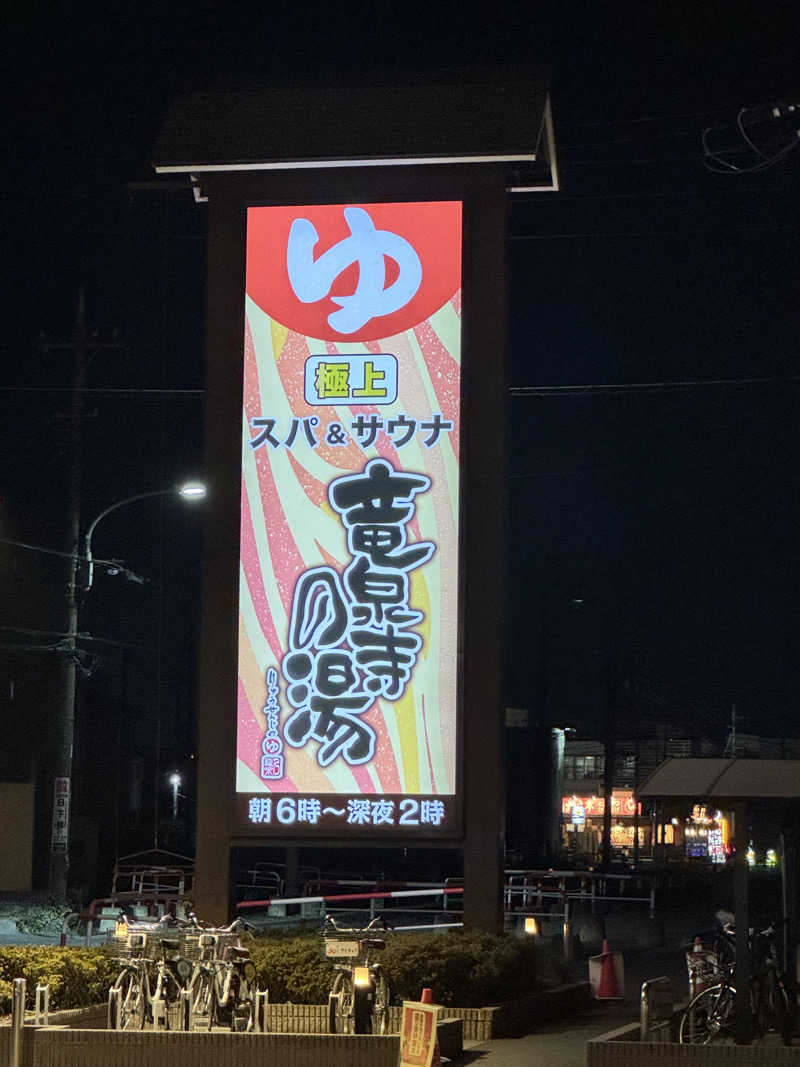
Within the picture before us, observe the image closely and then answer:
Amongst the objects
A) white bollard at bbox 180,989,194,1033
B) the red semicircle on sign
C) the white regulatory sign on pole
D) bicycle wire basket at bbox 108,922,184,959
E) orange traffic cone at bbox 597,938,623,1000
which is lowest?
orange traffic cone at bbox 597,938,623,1000

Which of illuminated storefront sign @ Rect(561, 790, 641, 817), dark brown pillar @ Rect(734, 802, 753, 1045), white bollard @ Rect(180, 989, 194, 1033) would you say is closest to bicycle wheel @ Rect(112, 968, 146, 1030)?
white bollard @ Rect(180, 989, 194, 1033)

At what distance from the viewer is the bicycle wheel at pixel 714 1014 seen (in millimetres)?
14664

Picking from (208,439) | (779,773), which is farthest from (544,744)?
(779,773)

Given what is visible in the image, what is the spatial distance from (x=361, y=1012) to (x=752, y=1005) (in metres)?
3.53

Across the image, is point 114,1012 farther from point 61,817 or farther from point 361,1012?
point 61,817

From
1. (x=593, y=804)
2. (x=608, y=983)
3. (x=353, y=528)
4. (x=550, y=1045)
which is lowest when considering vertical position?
(x=550, y=1045)

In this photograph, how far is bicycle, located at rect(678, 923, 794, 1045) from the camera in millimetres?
14648

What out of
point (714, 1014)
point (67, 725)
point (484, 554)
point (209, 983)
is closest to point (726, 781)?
point (714, 1014)

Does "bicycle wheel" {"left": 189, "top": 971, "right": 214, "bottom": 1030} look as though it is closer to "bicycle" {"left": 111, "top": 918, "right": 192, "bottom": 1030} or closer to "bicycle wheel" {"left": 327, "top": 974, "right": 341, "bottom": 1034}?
"bicycle" {"left": 111, "top": 918, "right": 192, "bottom": 1030}

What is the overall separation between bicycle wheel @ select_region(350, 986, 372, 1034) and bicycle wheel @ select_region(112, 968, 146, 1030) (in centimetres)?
178

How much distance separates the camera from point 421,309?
1958 centimetres

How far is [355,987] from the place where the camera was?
1445cm

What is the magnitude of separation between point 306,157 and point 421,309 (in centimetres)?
231

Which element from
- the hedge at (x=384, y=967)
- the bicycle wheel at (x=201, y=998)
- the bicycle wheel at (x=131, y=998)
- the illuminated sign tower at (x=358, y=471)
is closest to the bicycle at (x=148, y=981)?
the bicycle wheel at (x=131, y=998)
